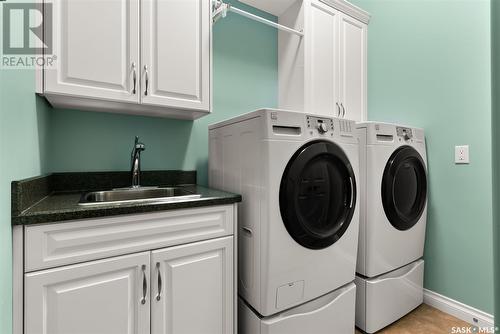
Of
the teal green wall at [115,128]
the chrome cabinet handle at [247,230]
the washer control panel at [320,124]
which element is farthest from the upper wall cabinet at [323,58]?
the chrome cabinet handle at [247,230]

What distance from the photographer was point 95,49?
47.0 inches

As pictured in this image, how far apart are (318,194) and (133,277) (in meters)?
0.98

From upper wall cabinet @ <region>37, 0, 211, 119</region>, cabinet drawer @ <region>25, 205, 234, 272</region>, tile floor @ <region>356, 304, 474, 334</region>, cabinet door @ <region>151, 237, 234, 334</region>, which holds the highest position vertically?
upper wall cabinet @ <region>37, 0, 211, 119</region>

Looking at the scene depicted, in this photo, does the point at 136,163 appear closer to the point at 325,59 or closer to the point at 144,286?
the point at 144,286

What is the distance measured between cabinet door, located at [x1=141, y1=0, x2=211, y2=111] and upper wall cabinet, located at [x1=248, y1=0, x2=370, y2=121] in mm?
820

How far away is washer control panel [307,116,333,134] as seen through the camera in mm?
1320

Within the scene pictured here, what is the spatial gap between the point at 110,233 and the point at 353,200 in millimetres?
1245

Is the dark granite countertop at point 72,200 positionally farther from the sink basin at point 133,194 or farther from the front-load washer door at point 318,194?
the front-load washer door at point 318,194

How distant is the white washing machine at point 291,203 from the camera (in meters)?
1.22

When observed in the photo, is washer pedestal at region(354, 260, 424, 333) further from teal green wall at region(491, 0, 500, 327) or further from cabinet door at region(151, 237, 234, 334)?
teal green wall at region(491, 0, 500, 327)

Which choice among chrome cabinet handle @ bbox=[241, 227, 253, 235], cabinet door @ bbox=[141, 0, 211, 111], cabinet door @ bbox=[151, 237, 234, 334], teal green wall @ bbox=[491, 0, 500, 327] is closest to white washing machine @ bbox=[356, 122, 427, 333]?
chrome cabinet handle @ bbox=[241, 227, 253, 235]

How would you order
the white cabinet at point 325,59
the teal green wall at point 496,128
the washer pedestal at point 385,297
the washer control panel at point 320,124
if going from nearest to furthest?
the teal green wall at point 496,128 < the washer control panel at point 320,124 < the washer pedestal at point 385,297 < the white cabinet at point 325,59

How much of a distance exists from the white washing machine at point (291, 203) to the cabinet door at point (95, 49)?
2.02 feet

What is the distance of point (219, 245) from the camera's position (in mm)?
1241
